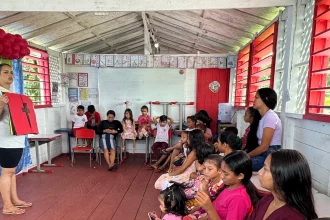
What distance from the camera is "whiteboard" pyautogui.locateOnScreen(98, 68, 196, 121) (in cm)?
542

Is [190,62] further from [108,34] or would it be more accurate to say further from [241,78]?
[108,34]

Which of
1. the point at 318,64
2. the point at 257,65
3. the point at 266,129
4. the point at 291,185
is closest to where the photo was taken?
the point at 291,185

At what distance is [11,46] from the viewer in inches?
120

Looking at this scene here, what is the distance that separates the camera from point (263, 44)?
3.33 metres

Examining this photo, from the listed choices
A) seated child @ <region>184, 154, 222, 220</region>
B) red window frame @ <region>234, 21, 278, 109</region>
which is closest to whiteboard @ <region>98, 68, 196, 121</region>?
red window frame @ <region>234, 21, 278, 109</region>

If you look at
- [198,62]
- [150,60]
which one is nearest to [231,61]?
[198,62]

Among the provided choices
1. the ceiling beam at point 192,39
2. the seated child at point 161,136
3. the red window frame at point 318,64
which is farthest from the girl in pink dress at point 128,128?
the red window frame at point 318,64

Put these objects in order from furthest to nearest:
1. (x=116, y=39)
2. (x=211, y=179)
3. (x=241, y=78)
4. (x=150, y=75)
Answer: (x=116, y=39), (x=150, y=75), (x=241, y=78), (x=211, y=179)

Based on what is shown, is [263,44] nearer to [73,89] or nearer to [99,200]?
[99,200]

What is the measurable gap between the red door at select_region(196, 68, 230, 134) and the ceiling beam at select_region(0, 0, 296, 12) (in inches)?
123

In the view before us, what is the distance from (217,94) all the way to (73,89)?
3.44m

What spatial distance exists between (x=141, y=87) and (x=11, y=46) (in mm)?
2833

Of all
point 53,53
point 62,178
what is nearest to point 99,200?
point 62,178

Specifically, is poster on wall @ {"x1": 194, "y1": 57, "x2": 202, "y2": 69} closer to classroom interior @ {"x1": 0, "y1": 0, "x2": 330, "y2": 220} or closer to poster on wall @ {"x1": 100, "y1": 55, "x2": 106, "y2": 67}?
classroom interior @ {"x1": 0, "y1": 0, "x2": 330, "y2": 220}
